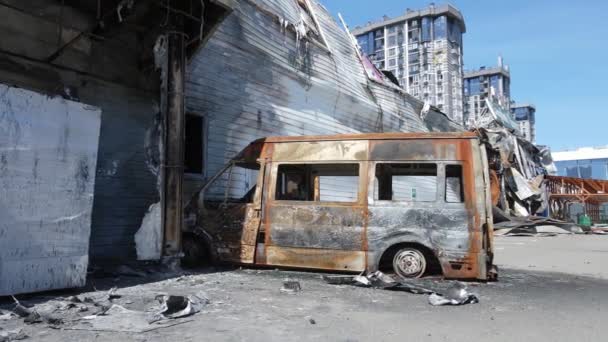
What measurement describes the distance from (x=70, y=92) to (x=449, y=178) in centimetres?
547

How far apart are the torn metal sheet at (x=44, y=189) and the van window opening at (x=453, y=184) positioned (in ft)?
14.6

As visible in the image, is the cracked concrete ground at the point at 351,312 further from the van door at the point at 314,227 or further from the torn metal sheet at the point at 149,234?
the torn metal sheet at the point at 149,234

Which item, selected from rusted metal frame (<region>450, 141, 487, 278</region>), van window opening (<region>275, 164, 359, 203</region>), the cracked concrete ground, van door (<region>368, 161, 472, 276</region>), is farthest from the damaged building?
rusted metal frame (<region>450, 141, 487, 278</region>)

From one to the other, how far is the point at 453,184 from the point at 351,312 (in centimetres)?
273

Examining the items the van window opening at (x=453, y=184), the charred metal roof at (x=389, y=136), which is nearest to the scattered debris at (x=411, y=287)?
the van window opening at (x=453, y=184)

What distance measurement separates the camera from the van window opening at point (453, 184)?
646cm

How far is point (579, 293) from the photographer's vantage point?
604cm

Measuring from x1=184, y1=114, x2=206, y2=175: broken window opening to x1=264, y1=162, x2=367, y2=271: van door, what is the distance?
2.46 meters

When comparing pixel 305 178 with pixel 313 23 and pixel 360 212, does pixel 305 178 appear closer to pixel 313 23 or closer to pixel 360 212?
pixel 360 212

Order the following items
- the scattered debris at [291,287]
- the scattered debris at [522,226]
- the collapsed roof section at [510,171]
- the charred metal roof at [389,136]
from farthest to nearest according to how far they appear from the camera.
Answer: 1. the collapsed roof section at [510,171]
2. the scattered debris at [522,226]
3. the charred metal roof at [389,136]
4. the scattered debris at [291,287]

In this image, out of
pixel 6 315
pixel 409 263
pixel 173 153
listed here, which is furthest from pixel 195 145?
pixel 6 315

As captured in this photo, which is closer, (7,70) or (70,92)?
(7,70)

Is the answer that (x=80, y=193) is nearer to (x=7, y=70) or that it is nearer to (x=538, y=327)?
(x=7, y=70)

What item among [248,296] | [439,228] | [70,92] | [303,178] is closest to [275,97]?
[303,178]
